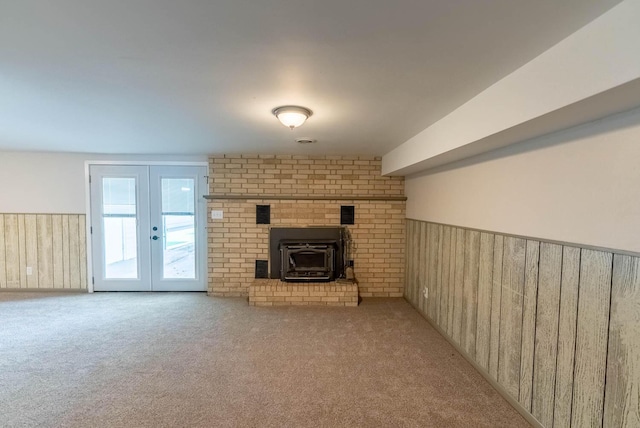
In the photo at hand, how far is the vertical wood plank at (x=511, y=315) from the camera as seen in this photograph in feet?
6.98

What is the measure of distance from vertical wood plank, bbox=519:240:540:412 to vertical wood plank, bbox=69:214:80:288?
5749mm

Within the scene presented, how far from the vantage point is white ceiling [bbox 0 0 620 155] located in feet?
3.68

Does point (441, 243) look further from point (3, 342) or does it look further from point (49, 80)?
point (3, 342)

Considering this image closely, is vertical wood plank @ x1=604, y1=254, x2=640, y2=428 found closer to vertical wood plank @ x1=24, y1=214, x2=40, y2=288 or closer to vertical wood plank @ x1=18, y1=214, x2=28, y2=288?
vertical wood plank @ x1=24, y1=214, x2=40, y2=288

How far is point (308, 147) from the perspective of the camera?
3881 millimetres

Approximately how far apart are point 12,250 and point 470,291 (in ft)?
20.8

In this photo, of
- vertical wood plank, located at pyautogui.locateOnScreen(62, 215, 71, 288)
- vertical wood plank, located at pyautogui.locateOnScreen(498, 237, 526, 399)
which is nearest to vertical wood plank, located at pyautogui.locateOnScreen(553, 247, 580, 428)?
vertical wood plank, located at pyautogui.locateOnScreen(498, 237, 526, 399)

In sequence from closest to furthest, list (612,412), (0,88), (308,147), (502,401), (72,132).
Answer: (612,412)
(0,88)
(502,401)
(72,132)
(308,147)

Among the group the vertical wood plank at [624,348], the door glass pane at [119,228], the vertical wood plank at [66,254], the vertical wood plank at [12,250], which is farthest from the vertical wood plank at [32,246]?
the vertical wood plank at [624,348]

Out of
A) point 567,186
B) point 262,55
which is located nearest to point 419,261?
point 567,186

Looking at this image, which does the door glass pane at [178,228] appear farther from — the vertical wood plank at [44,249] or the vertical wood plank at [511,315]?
the vertical wood plank at [511,315]

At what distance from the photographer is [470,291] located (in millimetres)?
2797

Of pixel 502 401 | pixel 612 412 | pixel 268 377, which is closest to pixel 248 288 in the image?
pixel 268 377

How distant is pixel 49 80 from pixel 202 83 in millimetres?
909
